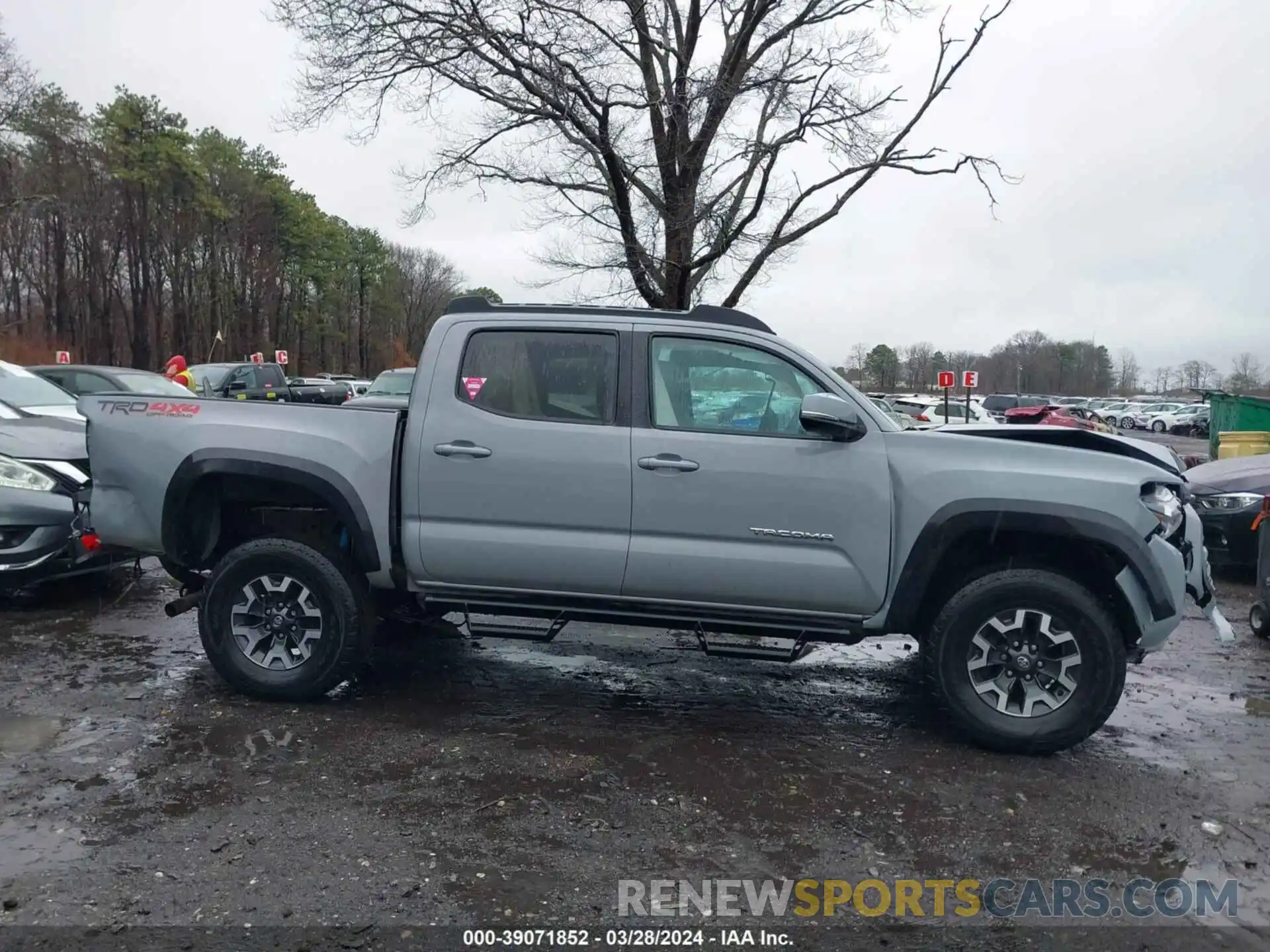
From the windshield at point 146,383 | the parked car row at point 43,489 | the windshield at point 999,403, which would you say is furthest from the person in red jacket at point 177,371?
the windshield at point 999,403

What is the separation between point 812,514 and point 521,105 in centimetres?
1420

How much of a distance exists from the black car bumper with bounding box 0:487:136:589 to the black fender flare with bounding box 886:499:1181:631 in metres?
5.09

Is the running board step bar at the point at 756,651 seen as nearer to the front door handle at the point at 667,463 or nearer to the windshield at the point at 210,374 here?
the front door handle at the point at 667,463

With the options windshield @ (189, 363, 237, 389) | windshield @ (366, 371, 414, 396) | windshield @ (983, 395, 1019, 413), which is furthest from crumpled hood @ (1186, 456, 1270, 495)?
windshield @ (983, 395, 1019, 413)

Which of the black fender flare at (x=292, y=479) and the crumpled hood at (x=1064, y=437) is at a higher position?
the crumpled hood at (x=1064, y=437)

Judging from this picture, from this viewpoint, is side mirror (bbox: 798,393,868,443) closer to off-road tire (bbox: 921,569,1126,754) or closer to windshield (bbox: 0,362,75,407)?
off-road tire (bbox: 921,569,1126,754)

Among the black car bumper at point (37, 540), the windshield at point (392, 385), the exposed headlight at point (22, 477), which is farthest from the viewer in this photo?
the windshield at point (392, 385)

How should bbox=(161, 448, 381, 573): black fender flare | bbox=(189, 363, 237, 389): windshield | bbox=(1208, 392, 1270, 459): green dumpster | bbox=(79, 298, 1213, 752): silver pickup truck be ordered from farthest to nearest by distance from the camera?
bbox=(189, 363, 237, 389): windshield, bbox=(1208, 392, 1270, 459): green dumpster, bbox=(161, 448, 381, 573): black fender flare, bbox=(79, 298, 1213, 752): silver pickup truck

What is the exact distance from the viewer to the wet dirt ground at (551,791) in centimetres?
328

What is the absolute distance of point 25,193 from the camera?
147 feet

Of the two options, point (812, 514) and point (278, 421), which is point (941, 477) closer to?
point (812, 514)

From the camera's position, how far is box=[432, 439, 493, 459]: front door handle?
4.75 meters

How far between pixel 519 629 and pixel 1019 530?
8.13 ft

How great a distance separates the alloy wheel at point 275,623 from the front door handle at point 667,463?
191 cm
